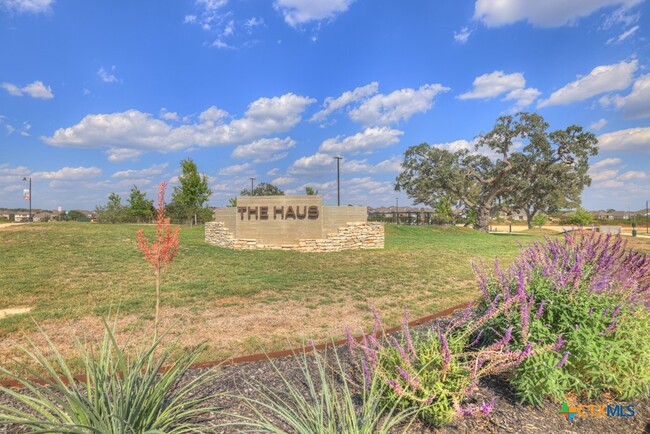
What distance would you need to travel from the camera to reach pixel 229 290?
7109 millimetres

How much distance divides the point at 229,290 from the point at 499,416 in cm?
570

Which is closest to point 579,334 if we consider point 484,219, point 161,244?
point 161,244

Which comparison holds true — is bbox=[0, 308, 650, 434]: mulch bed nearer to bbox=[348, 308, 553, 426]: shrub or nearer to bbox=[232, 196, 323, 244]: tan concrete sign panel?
bbox=[348, 308, 553, 426]: shrub

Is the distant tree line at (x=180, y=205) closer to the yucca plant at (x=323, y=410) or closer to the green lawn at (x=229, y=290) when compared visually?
the green lawn at (x=229, y=290)

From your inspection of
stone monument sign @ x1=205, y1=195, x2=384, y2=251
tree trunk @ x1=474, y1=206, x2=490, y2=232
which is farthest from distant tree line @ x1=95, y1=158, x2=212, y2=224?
tree trunk @ x1=474, y1=206, x2=490, y2=232

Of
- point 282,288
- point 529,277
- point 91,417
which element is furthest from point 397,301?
point 91,417

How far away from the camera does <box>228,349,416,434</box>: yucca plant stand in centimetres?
187

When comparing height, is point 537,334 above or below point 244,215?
below

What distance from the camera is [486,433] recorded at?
2.19m

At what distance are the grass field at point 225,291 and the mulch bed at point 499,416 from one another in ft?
2.49

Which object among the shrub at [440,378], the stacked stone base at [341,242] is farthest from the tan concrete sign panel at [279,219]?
→ the shrub at [440,378]

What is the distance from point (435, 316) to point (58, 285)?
804 centimetres

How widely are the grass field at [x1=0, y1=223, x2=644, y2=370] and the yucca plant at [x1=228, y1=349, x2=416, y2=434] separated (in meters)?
1.09

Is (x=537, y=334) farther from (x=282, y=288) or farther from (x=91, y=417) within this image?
(x=282, y=288)
